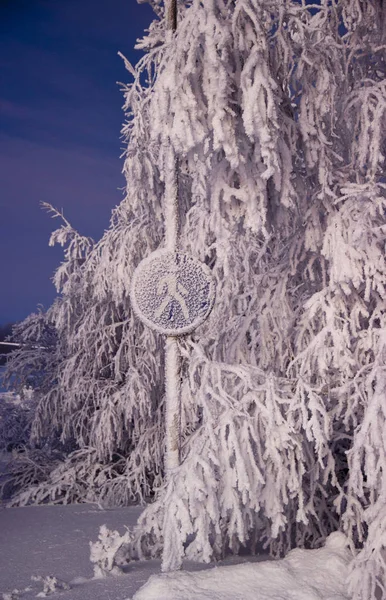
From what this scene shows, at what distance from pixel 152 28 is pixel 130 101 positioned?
3.98 ft

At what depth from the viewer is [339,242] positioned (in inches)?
201

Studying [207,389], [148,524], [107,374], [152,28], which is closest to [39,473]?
[107,374]

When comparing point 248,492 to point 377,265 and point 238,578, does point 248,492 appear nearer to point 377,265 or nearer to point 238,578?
point 238,578

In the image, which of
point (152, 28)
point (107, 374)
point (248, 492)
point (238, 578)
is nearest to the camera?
point (238, 578)

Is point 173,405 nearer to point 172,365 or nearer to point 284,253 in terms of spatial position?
point 172,365

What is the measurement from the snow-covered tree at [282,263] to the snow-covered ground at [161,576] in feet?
0.76

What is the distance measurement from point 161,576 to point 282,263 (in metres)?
3.04

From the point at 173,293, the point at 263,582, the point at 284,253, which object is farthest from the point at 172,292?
the point at 263,582

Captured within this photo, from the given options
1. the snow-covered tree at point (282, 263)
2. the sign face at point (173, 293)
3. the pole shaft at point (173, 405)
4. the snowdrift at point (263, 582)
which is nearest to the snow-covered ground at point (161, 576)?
the snowdrift at point (263, 582)

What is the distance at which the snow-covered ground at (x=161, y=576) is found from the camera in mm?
4355

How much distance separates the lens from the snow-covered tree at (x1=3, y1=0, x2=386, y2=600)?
15.0 ft

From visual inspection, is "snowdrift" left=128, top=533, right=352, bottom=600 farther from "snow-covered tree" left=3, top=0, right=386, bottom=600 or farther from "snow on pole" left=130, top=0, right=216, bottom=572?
"snow on pole" left=130, top=0, right=216, bottom=572

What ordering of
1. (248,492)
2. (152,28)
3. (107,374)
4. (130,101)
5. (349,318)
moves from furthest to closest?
(107,374) → (130,101) → (152,28) → (349,318) → (248,492)

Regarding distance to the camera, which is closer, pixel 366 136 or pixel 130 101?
pixel 366 136
